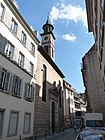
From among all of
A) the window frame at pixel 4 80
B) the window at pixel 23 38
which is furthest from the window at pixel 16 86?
the window at pixel 23 38

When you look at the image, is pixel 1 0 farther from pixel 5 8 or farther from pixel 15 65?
pixel 15 65

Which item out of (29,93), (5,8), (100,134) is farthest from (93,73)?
(100,134)

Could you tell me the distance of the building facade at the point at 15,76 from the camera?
43.0 ft

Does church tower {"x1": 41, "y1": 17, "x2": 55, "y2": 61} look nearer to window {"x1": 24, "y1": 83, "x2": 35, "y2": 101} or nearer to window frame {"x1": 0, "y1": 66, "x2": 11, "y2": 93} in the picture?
window {"x1": 24, "y1": 83, "x2": 35, "y2": 101}

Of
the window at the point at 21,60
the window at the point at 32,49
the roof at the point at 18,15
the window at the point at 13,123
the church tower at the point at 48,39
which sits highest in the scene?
the church tower at the point at 48,39

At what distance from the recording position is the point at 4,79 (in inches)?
521

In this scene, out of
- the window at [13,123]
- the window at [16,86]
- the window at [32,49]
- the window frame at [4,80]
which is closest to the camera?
the window frame at [4,80]

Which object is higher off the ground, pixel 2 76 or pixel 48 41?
pixel 48 41

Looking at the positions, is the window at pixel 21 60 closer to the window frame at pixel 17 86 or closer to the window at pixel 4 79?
the window frame at pixel 17 86

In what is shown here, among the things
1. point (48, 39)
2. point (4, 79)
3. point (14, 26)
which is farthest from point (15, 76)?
point (48, 39)

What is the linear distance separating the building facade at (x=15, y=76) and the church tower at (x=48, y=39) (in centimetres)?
2278

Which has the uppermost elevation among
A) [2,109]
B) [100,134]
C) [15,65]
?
[15,65]

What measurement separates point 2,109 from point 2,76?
2616 millimetres

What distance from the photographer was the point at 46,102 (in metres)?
24.0
